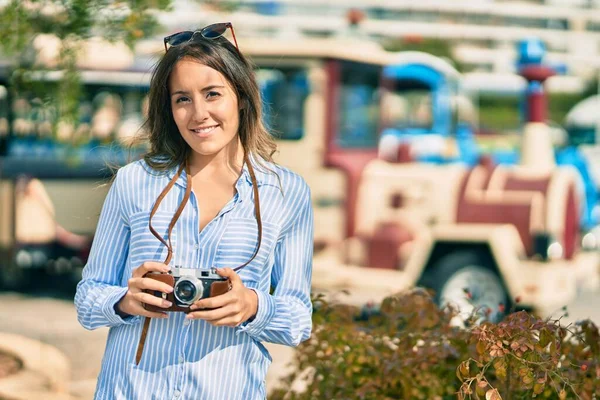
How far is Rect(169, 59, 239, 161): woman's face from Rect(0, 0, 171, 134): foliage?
2.85 m

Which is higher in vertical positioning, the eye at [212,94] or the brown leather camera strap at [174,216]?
the eye at [212,94]

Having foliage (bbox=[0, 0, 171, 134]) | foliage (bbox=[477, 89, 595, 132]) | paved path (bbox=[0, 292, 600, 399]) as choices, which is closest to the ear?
foliage (bbox=[0, 0, 171, 134])

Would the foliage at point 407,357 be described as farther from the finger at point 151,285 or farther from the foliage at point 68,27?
the foliage at point 68,27

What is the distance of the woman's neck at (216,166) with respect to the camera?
7.55 feet

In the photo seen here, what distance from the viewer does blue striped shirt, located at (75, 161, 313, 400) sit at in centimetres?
214

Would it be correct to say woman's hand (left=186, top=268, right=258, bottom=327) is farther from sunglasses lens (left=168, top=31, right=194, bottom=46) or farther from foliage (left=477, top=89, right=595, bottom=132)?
foliage (left=477, top=89, right=595, bottom=132)

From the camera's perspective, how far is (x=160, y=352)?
2146 mm

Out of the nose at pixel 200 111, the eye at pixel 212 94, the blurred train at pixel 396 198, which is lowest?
the blurred train at pixel 396 198

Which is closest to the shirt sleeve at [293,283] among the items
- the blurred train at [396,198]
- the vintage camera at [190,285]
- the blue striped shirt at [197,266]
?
the blue striped shirt at [197,266]

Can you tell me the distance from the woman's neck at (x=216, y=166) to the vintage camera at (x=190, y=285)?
35cm

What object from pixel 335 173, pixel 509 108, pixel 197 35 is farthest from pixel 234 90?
pixel 509 108

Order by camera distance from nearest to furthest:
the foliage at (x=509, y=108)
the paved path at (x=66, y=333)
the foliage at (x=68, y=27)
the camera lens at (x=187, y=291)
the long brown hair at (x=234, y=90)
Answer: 1. the camera lens at (x=187, y=291)
2. the long brown hair at (x=234, y=90)
3. the foliage at (x=68, y=27)
4. the paved path at (x=66, y=333)
5. the foliage at (x=509, y=108)

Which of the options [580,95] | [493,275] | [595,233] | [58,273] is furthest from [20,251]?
[580,95]

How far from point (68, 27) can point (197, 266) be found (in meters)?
3.60
